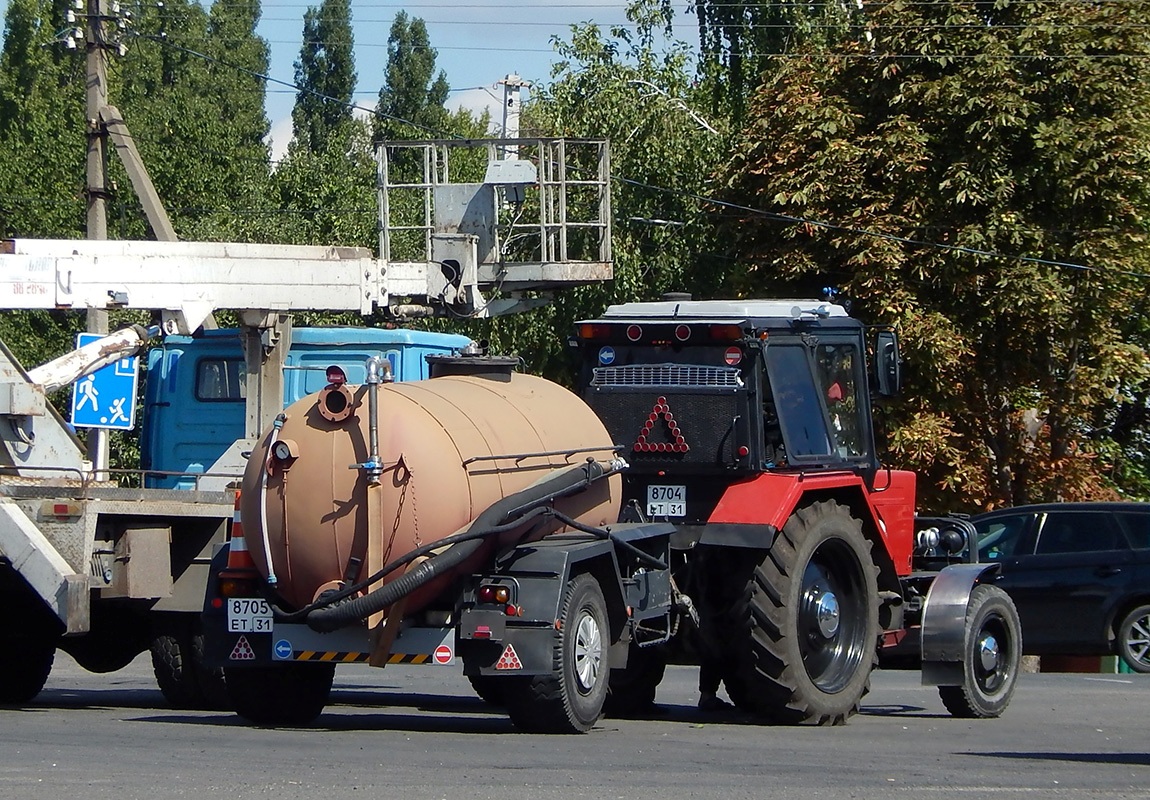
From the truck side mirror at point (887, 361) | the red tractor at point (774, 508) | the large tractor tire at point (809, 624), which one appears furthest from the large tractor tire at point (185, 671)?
the truck side mirror at point (887, 361)

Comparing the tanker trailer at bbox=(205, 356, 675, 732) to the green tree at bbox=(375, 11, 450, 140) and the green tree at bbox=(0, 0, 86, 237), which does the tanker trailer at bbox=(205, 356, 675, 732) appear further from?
the green tree at bbox=(375, 11, 450, 140)

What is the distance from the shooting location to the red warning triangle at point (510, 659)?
9430 millimetres

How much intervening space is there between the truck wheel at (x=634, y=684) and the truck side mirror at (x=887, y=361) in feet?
8.04

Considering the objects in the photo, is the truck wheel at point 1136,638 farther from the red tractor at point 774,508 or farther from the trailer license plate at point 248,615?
the trailer license plate at point 248,615

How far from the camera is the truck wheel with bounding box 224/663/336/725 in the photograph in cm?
1051

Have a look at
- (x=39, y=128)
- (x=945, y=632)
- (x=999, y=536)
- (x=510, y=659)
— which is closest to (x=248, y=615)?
(x=510, y=659)

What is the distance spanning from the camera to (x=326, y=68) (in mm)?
70562

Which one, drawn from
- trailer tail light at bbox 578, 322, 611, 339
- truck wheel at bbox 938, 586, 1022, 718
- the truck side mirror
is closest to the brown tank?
trailer tail light at bbox 578, 322, 611, 339

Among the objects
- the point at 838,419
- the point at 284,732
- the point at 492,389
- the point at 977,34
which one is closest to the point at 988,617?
the point at 838,419

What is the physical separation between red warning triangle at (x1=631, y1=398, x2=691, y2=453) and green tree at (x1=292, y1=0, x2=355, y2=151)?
193 feet

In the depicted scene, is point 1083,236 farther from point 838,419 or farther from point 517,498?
point 517,498

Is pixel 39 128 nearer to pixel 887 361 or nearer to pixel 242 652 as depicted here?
pixel 887 361

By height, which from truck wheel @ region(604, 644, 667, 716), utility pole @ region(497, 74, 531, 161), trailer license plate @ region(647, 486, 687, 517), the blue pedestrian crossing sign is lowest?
truck wheel @ region(604, 644, 667, 716)

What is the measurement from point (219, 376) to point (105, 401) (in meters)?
1.71
